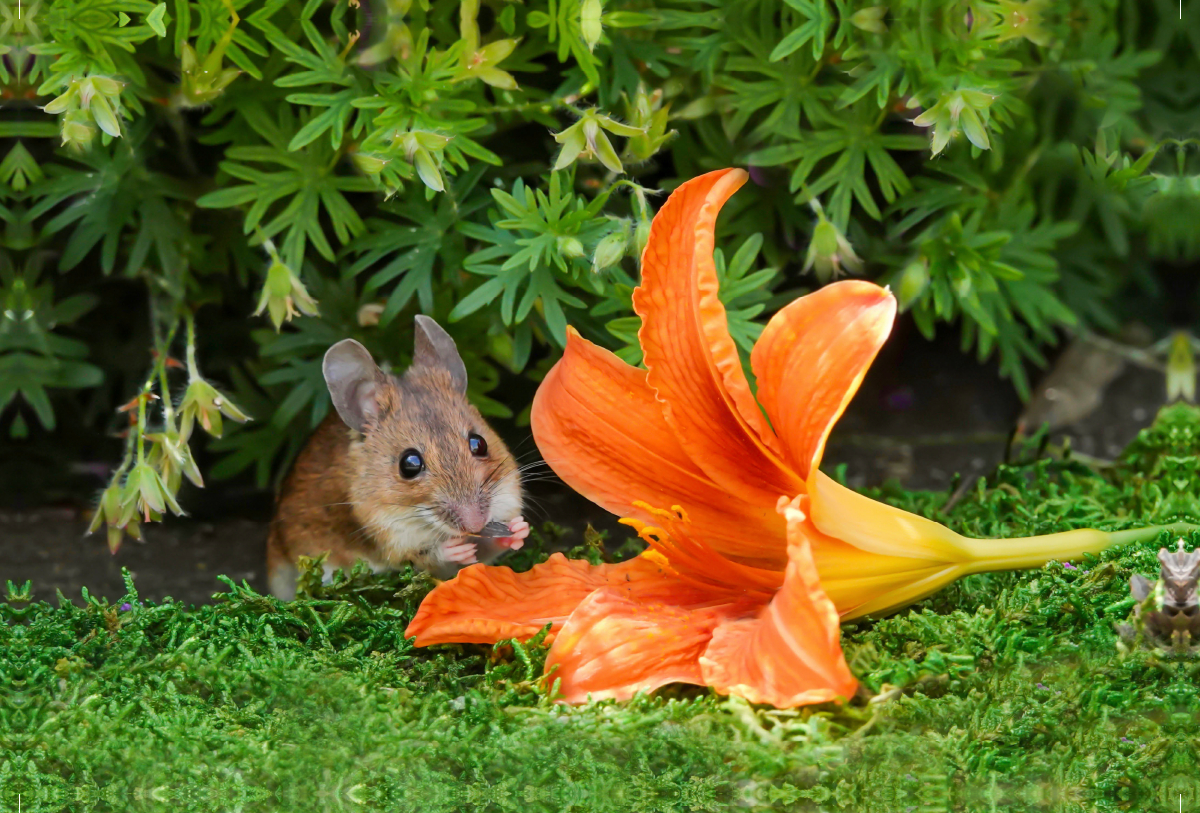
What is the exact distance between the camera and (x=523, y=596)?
2.85 meters

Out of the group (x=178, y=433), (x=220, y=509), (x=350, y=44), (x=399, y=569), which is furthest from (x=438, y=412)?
(x=220, y=509)

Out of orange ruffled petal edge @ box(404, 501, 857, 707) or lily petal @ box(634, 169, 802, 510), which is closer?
orange ruffled petal edge @ box(404, 501, 857, 707)

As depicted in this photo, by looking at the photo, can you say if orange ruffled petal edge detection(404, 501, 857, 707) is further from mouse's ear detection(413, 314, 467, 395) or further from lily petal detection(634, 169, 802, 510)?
mouse's ear detection(413, 314, 467, 395)

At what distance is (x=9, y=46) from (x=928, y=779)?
3.03m

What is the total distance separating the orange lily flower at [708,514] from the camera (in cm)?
245

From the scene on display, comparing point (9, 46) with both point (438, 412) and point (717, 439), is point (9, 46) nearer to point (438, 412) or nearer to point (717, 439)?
point (438, 412)

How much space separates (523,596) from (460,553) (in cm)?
A: 58

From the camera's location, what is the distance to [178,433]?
10.7 ft

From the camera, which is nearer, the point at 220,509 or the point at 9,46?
the point at 9,46

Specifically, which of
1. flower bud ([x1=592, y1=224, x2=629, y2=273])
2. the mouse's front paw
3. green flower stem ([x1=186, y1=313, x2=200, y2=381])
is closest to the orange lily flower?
flower bud ([x1=592, y1=224, x2=629, y2=273])

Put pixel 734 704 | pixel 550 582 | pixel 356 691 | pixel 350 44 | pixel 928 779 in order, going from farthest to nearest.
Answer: pixel 350 44 < pixel 550 582 < pixel 356 691 < pixel 734 704 < pixel 928 779

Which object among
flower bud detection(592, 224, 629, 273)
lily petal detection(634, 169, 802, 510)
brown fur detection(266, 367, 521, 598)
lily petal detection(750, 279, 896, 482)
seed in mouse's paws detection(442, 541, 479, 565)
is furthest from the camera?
brown fur detection(266, 367, 521, 598)

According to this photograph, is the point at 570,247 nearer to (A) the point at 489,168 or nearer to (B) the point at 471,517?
(A) the point at 489,168

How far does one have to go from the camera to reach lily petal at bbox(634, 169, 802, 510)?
102 inches
